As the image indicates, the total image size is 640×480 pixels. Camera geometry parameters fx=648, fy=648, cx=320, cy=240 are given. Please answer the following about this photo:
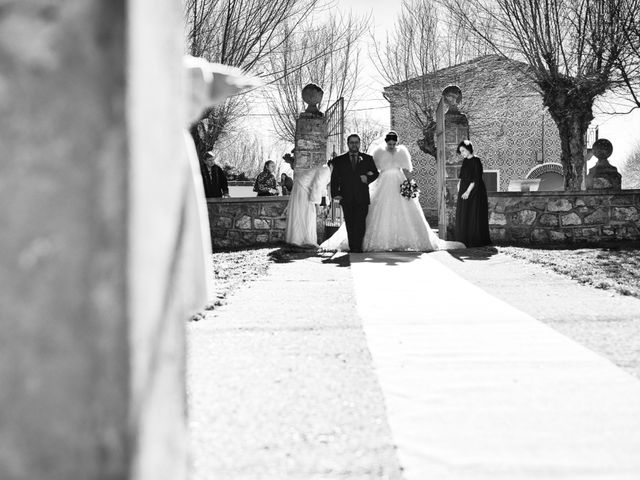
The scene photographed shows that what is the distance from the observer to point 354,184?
11.6m

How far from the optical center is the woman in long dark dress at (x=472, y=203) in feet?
40.1

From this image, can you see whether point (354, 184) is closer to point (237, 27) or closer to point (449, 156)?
point (449, 156)

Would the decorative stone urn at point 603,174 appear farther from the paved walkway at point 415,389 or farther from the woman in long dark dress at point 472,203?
the paved walkway at point 415,389

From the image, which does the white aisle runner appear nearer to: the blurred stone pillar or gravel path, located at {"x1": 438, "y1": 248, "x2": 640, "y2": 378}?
gravel path, located at {"x1": 438, "y1": 248, "x2": 640, "y2": 378}

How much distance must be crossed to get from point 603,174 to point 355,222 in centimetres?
565

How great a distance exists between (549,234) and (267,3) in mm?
8143

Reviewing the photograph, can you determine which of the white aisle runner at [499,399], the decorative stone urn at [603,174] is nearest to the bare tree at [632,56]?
the decorative stone urn at [603,174]

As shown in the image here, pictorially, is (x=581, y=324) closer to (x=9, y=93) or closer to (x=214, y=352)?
(x=214, y=352)

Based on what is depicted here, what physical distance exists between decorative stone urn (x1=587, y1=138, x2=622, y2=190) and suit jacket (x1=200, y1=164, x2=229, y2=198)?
8012 millimetres

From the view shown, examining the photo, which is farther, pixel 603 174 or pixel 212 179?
pixel 212 179

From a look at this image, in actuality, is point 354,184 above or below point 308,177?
below

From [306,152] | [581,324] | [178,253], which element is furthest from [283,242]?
[178,253]

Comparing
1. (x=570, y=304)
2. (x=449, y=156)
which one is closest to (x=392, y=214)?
(x=449, y=156)

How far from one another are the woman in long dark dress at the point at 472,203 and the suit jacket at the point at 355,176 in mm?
1850
